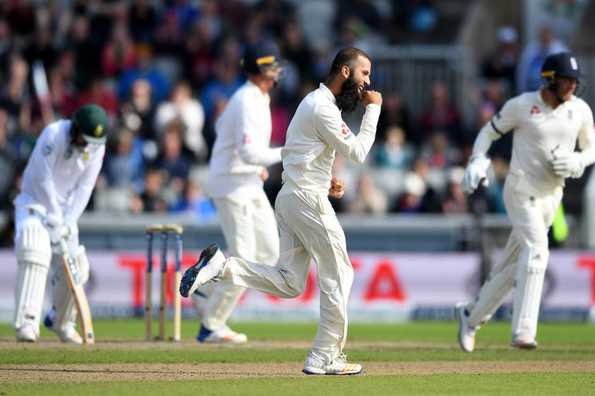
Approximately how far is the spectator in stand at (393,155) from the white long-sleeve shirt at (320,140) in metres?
10.4

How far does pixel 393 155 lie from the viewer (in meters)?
20.1

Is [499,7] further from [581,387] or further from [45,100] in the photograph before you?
[581,387]

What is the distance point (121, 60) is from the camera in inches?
835

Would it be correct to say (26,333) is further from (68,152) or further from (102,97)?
(102,97)

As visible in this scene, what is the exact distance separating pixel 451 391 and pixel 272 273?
5.41 feet

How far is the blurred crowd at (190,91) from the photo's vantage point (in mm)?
19078

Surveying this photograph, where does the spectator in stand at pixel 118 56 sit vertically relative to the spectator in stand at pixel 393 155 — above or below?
above

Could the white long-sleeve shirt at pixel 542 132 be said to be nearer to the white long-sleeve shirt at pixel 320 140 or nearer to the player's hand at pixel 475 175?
the player's hand at pixel 475 175

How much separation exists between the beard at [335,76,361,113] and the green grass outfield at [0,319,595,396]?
6.30 ft

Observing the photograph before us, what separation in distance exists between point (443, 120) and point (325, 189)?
1158cm

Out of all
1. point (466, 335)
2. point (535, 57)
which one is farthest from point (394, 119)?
point (466, 335)

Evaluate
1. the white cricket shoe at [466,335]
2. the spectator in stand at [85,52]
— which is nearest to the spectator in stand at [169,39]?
the spectator in stand at [85,52]

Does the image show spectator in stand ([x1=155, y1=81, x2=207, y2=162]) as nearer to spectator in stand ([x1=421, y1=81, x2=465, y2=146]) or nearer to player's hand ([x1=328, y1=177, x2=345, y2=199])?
spectator in stand ([x1=421, y1=81, x2=465, y2=146])

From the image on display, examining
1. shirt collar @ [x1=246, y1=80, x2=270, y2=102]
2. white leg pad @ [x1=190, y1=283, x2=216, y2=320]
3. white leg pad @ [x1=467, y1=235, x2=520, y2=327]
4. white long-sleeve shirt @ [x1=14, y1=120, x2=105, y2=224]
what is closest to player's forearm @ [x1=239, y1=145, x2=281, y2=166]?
shirt collar @ [x1=246, y1=80, x2=270, y2=102]
